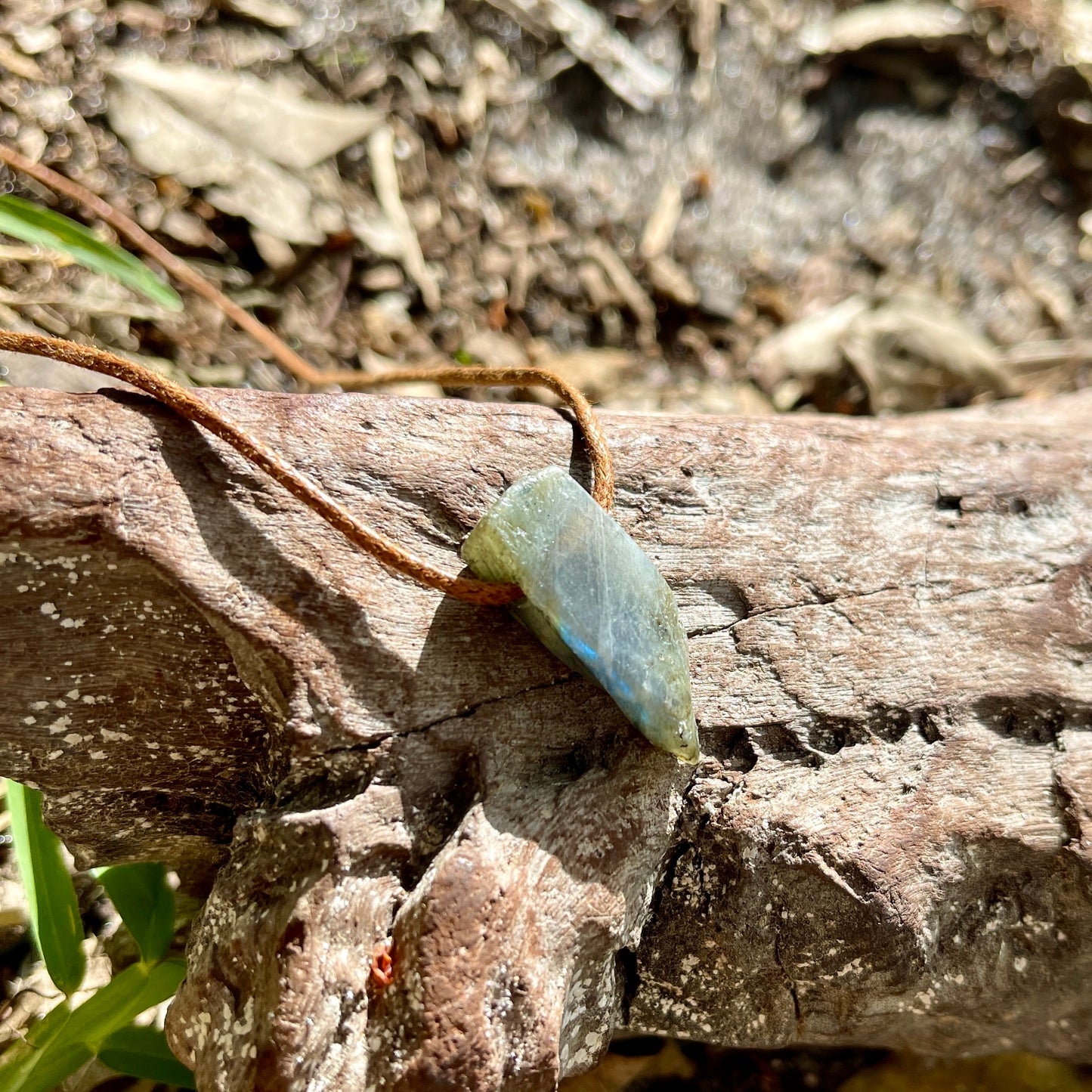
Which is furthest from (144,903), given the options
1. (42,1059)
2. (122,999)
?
(42,1059)

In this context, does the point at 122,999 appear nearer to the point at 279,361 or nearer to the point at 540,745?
the point at 540,745

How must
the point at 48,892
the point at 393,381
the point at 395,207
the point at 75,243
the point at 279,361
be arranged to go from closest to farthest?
the point at 48,892, the point at 393,381, the point at 75,243, the point at 279,361, the point at 395,207

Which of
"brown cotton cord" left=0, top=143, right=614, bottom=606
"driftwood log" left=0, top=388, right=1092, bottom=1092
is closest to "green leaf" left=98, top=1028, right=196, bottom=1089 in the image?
"driftwood log" left=0, top=388, right=1092, bottom=1092

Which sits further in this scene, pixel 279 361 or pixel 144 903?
pixel 279 361

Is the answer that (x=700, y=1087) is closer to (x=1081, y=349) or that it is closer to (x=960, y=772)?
(x=960, y=772)

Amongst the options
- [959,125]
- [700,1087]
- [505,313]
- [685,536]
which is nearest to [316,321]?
[505,313]

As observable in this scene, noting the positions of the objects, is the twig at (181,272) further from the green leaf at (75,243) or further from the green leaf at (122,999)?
the green leaf at (122,999)

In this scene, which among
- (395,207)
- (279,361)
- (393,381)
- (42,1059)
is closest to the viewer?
(42,1059)

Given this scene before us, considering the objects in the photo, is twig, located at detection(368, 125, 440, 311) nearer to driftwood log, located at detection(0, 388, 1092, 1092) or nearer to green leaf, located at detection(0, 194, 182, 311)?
green leaf, located at detection(0, 194, 182, 311)
